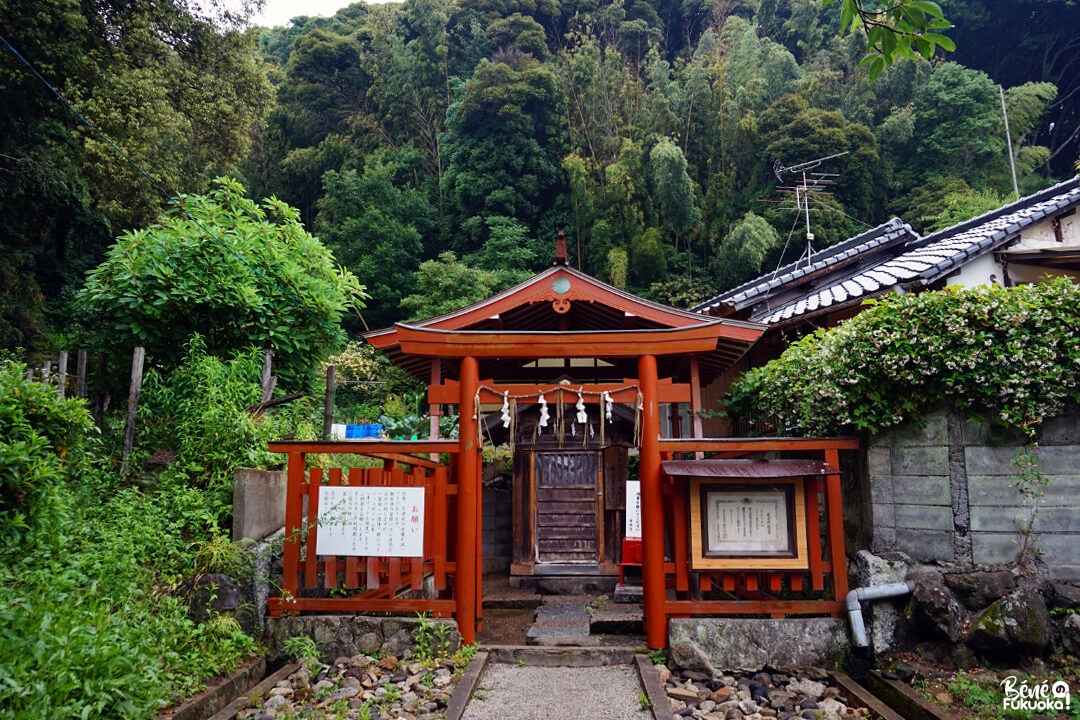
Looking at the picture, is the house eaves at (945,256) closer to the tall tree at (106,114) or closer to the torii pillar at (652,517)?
the torii pillar at (652,517)

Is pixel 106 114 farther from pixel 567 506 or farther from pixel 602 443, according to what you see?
pixel 602 443

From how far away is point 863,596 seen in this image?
6285 mm

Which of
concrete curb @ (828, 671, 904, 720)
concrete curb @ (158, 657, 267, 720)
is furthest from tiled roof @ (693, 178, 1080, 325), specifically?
concrete curb @ (158, 657, 267, 720)

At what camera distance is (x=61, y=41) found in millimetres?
12648

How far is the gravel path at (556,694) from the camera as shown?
5562mm

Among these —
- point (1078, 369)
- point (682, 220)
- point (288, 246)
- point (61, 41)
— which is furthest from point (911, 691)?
point (682, 220)

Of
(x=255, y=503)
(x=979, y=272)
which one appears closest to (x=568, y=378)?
(x=255, y=503)

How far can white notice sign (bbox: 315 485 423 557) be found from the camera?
6.92 metres

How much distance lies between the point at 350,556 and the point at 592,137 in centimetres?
2822

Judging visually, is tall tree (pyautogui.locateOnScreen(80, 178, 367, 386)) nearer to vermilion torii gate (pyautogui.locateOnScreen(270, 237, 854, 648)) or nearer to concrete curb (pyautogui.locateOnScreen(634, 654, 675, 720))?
vermilion torii gate (pyautogui.locateOnScreen(270, 237, 854, 648))

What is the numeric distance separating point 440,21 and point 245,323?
30.8 metres

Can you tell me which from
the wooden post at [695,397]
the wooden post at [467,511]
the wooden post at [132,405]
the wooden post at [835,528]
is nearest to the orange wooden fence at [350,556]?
the wooden post at [467,511]

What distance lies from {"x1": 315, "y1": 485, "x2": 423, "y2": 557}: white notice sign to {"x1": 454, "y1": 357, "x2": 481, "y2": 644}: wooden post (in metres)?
0.49

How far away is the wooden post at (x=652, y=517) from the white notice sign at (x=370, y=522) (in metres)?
2.49
